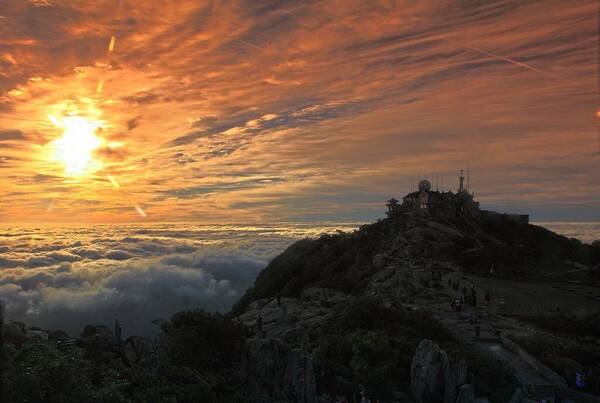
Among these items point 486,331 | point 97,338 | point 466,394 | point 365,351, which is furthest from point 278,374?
point 486,331

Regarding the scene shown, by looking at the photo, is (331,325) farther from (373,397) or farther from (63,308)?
(63,308)

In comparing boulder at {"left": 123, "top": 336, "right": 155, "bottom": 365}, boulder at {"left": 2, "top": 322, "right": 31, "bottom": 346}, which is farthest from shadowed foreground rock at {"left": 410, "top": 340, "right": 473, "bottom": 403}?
boulder at {"left": 2, "top": 322, "right": 31, "bottom": 346}

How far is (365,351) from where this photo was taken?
26500mm

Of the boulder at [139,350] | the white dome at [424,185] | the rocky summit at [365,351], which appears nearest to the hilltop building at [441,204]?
the white dome at [424,185]

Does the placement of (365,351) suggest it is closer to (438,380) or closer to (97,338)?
(438,380)

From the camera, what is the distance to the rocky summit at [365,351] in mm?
17781

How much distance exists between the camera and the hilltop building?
9569cm

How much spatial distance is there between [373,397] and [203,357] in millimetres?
10552

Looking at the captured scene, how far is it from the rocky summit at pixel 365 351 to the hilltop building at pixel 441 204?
37.0 m

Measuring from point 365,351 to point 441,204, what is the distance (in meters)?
75.3

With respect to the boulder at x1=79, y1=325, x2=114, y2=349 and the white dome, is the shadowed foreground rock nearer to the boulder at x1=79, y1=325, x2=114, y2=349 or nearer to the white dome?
the boulder at x1=79, y1=325, x2=114, y2=349

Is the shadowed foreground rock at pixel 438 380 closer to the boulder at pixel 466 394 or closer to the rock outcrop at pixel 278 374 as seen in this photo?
the boulder at pixel 466 394

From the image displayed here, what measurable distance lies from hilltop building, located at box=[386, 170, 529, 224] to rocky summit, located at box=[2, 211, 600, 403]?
37.0m

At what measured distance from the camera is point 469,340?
106 feet
